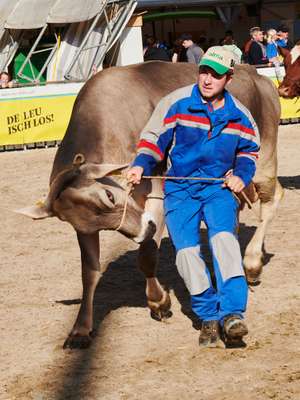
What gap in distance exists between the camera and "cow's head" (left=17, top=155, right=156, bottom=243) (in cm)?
554

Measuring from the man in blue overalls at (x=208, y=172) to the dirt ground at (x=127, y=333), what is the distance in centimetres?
31

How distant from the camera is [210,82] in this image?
562cm

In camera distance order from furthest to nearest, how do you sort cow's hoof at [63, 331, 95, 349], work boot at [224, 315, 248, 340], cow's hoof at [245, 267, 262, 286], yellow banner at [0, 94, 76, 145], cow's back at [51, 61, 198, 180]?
yellow banner at [0, 94, 76, 145], cow's hoof at [245, 267, 262, 286], cow's back at [51, 61, 198, 180], cow's hoof at [63, 331, 95, 349], work boot at [224, 315, 248, 340]

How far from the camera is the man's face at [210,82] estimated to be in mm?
5621

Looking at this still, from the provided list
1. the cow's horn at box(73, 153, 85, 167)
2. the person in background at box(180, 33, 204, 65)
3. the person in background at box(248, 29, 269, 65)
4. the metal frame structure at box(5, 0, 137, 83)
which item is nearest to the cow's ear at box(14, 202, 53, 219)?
the cow's horn at box(73, 153, 85, 167)

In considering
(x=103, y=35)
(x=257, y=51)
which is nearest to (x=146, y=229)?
(x=257, y=51)

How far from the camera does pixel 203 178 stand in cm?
569

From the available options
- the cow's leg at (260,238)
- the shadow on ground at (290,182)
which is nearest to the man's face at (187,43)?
the shadow on ground at (290,182)

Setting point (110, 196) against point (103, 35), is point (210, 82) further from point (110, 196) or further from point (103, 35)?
point (103, 35)

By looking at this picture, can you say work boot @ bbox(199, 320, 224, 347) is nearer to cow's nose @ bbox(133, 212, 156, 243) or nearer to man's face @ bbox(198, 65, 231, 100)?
cow's nose @ bbox(133, 212, 156, 243)

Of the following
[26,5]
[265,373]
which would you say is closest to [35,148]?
[26,5]

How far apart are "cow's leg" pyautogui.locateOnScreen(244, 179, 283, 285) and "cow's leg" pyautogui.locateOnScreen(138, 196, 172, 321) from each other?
41.5 inches

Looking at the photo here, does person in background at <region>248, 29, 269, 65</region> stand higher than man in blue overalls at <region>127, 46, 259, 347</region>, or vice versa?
man in blue overalls at <region>127, 46, 259, 347</region>

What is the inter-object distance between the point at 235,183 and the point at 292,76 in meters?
6.65
